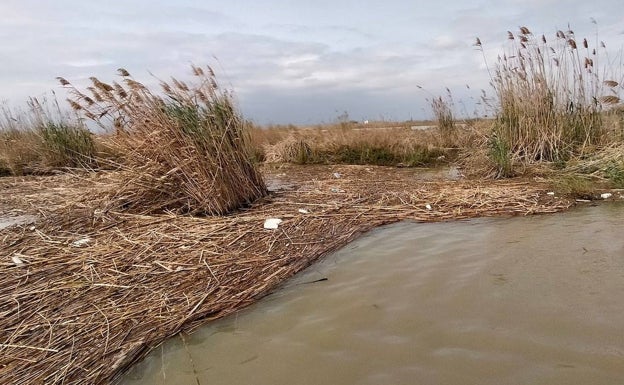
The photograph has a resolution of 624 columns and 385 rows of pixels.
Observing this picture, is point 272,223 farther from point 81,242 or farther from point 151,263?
point 81,242

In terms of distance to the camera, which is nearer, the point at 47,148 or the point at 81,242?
the point at 81,242

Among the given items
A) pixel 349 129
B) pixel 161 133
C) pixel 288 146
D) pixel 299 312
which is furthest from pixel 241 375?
pixel 349 129

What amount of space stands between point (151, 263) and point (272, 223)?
49.8 inches

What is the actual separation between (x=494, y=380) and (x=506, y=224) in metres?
2.62

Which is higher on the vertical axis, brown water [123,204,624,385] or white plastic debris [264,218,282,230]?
white plastic debris [264,218,282,230]

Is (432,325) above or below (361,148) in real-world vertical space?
below

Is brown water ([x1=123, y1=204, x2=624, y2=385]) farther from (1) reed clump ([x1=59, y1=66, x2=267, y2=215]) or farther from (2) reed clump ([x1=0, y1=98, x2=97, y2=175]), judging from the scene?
(2) reed clump ([x1=0, y1=98, x2=97, y2=175])

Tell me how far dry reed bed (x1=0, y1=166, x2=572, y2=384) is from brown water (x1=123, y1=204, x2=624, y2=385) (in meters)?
0.20

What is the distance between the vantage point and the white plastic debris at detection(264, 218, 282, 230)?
4.22 m

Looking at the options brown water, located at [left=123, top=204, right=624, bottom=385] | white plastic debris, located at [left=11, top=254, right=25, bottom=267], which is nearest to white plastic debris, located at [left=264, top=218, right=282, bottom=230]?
brown water, located at [left=123, top=204, right=624, bottom=385]

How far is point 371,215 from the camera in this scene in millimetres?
4664

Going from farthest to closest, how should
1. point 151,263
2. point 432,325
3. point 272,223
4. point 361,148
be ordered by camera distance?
point 361,148 → point 272,223 → point 151,263 → point 432,325

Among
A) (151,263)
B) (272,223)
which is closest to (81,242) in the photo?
(151,263)

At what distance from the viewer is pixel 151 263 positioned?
3.36m
